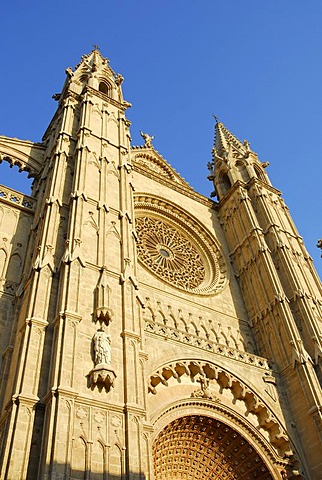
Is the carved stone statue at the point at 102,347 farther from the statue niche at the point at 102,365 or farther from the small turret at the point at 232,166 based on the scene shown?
the small turret at the point at 232,166

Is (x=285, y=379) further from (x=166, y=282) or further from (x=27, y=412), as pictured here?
(x=27, y=412)

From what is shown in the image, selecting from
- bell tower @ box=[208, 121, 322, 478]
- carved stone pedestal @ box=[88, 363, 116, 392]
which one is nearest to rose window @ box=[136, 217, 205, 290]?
bell tower @ box=[208, 121, 322, 478]

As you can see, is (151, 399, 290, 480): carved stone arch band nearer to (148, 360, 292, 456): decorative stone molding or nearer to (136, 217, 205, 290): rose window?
(148, 360, 292, 456): decorative stone molding

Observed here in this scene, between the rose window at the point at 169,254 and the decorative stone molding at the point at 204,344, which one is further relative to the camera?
the rose window at the point at 169,254

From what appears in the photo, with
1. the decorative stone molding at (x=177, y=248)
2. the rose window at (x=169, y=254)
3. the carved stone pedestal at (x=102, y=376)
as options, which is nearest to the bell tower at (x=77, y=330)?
the carved stone pedestal at (x=102, y=376)

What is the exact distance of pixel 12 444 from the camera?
817 cm

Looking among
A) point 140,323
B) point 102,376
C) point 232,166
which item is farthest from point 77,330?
point 232,166

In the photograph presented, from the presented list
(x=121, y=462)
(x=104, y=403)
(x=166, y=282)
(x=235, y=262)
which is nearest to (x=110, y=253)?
(x=166, y=282)

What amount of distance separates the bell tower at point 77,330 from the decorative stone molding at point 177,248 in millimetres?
2845

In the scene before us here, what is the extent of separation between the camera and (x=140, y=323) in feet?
38.9

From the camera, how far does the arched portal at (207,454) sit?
1215 centimetres

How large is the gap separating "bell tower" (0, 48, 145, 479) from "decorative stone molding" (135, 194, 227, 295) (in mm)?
2845

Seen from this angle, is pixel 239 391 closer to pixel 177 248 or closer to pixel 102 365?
pixel 102 365

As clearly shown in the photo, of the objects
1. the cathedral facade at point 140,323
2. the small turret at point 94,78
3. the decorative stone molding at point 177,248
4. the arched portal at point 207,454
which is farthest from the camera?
the small turret at point 94,78
